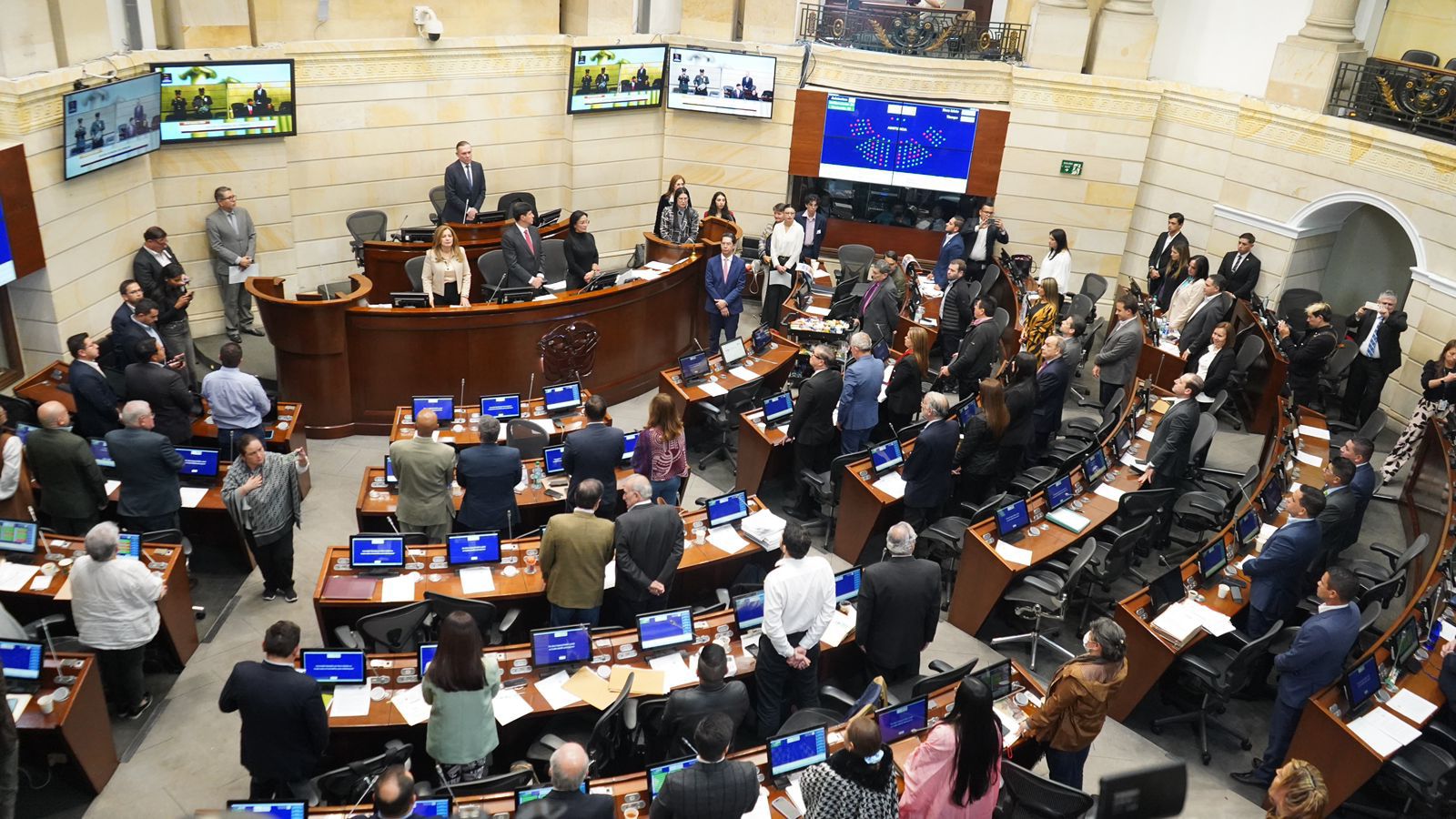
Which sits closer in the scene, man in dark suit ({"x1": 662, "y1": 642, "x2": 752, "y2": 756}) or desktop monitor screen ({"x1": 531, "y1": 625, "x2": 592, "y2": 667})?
man in dark suit ({"x1": 662, "y1": 642, "x2": 752, "y2": 756})

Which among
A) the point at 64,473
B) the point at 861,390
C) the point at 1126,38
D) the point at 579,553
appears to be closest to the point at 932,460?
the point at 861,390

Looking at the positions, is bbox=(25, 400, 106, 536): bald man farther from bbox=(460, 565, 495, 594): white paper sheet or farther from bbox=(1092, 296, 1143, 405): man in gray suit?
bbox=(1092, 296, 1143, 405): man in gray suit

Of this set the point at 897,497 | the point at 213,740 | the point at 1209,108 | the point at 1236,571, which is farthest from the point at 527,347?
the point at 1209,108

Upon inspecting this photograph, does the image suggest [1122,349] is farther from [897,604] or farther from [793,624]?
[793,624]

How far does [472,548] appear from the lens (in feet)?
24.2

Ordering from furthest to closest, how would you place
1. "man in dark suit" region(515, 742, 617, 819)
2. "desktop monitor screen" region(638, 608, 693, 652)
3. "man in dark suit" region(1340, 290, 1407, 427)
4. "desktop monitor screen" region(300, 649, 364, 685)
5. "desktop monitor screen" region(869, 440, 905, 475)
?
"man in dark suit" region(1340, 290, 1407, 427)
"desktop monitor screen" region(869, 440, 905, 475)
"desktop monitor screen" region(638, 608, 693, 652)
"desktop monitor screen" region(300, 649, 364, 685)
"man in dark suit" region(515, 742, 617, 819)

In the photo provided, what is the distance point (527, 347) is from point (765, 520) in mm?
3898

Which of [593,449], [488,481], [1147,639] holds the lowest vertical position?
[1147,639]

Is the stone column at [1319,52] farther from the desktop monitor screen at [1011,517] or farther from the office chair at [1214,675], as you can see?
the office chair at [1214,675]

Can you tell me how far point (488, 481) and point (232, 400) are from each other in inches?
97.4

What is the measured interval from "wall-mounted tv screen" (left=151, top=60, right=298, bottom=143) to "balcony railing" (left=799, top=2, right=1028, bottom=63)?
7.31 meters

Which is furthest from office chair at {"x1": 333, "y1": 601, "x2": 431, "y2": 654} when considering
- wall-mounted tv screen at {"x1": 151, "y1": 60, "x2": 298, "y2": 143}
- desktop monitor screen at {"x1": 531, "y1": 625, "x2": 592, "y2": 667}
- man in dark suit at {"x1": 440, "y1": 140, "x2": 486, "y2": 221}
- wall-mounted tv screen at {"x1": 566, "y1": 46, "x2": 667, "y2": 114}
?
wall-mounted tv screen at {"x1": 566, "y1": 46, "x2": 667, "y2": 114}

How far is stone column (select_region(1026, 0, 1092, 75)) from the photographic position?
49.4 feet

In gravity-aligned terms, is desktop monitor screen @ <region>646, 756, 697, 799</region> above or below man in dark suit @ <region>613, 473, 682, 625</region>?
below
